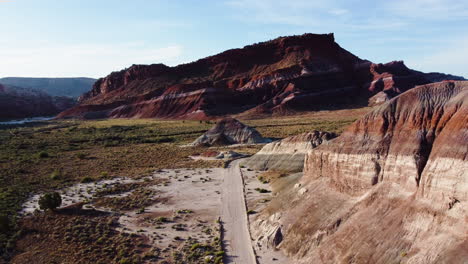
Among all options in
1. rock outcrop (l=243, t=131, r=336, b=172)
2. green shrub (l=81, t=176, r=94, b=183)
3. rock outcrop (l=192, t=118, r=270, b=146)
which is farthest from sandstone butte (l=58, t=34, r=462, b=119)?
green shrub (l=81, t=176, r=94, b=183)

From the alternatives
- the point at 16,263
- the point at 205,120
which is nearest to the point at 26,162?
the point at 16,263

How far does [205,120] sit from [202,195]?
286 ft

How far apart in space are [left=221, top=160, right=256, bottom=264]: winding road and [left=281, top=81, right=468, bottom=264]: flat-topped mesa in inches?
97.7

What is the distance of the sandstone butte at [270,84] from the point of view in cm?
12556

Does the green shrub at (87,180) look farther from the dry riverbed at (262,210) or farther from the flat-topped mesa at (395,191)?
the flat-topped mesa at (395,191)

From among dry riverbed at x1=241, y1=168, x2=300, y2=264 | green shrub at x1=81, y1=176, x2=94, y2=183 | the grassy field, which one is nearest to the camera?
dry riverbed at x1=241, y1=168, x2=300, y2=264

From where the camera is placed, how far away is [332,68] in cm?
13562

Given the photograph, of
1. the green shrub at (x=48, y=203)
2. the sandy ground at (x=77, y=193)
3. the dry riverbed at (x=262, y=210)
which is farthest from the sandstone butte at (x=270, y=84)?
the green shrub at (x=48, y=203)

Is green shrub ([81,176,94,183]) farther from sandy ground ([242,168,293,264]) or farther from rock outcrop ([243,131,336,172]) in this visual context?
rock outcrop ([243,131,336,172])

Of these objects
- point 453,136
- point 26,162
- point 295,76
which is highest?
point 295,76

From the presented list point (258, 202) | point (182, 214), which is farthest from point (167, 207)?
point (258, 202)

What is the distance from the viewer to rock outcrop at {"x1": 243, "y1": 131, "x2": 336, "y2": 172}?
36688 mm

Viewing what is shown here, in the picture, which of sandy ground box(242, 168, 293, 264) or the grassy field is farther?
the grassy field

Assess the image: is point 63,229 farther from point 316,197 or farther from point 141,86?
point 141,86
